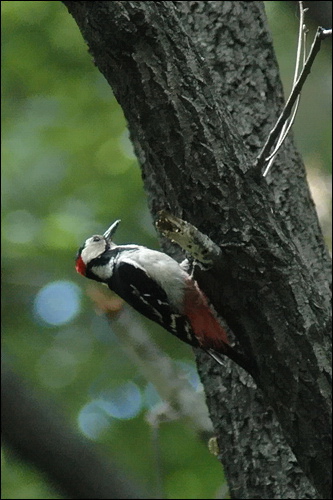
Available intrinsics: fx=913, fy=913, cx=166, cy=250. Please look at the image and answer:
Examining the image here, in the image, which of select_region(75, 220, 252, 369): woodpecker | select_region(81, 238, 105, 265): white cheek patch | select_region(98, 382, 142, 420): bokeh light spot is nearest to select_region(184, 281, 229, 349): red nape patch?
select_region(75, 220, 252, 369): woodpecker

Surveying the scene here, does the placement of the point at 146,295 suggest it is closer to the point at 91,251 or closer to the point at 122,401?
the point at 91,251

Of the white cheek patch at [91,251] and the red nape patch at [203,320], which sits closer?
the red nape patch at [203,320]

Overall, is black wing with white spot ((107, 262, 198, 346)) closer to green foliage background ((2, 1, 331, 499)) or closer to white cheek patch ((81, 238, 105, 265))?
white cheek patch ((81, 238, 105, 265))

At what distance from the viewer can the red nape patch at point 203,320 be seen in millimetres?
4141

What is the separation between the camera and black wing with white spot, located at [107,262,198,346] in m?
4.46

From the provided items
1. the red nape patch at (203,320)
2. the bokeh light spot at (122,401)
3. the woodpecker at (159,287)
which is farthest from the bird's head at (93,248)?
the bokeh light spot at (122,401)

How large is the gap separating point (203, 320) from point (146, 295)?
361mm

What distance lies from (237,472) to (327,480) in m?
0.65

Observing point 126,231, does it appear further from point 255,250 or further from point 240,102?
point 255,250

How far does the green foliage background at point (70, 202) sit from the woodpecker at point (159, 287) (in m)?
3.09

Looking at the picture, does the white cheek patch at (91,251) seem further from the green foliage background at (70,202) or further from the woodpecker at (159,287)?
the green foliage background at (70,202)

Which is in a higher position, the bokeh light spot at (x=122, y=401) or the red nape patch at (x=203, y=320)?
the red nape patch at (x=203, y=320)

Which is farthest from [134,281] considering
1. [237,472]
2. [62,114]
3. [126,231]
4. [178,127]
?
[62,114]

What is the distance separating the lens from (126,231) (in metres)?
8.29
